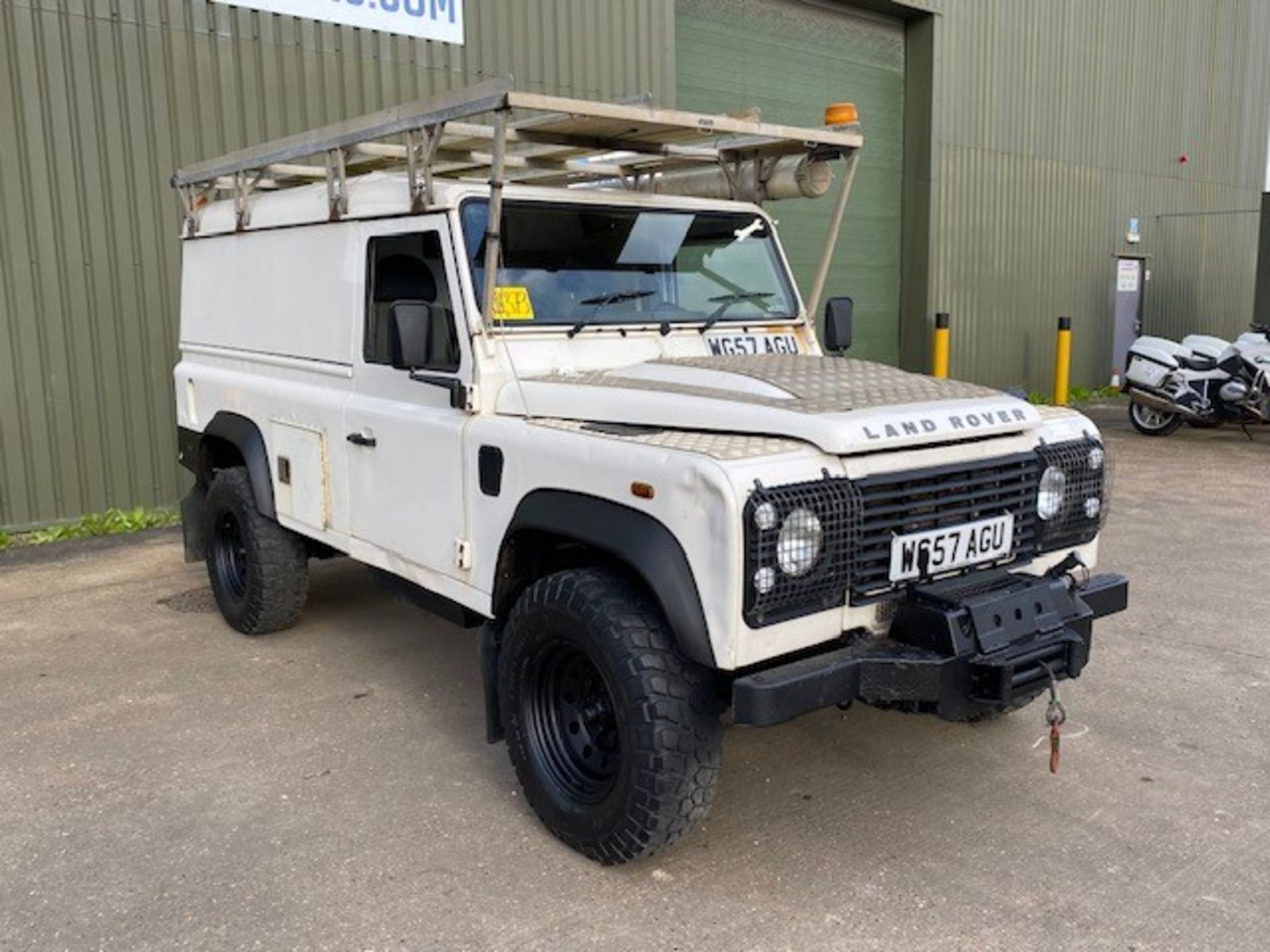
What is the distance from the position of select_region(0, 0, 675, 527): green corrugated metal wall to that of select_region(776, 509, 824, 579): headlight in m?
6.24

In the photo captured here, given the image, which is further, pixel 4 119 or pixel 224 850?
pixel 4 119

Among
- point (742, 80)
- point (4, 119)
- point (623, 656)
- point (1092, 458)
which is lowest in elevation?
point (623, 656)

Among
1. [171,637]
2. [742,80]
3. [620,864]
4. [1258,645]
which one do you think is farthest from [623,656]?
[742,80]

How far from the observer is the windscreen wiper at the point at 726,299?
14.4 feet

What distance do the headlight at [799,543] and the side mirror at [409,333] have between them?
143cm

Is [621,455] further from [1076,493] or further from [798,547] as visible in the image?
[1076,493]

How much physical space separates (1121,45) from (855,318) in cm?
655

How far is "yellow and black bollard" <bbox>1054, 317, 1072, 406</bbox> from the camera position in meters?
14.3

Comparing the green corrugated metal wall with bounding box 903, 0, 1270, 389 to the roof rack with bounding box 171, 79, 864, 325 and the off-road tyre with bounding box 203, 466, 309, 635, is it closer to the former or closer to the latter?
the roof rack with bounding box 171, 79, 864, 325

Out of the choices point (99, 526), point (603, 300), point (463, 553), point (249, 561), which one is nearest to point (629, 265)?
point (603, 300)

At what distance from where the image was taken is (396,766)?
3.96 meters

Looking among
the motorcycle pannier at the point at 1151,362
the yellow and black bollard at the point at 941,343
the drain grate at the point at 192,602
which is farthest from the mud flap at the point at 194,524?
the motorcycle pannier at the point at 1151,362

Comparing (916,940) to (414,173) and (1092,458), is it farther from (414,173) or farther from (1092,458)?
(414,173)

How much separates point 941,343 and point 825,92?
3.04 metres
